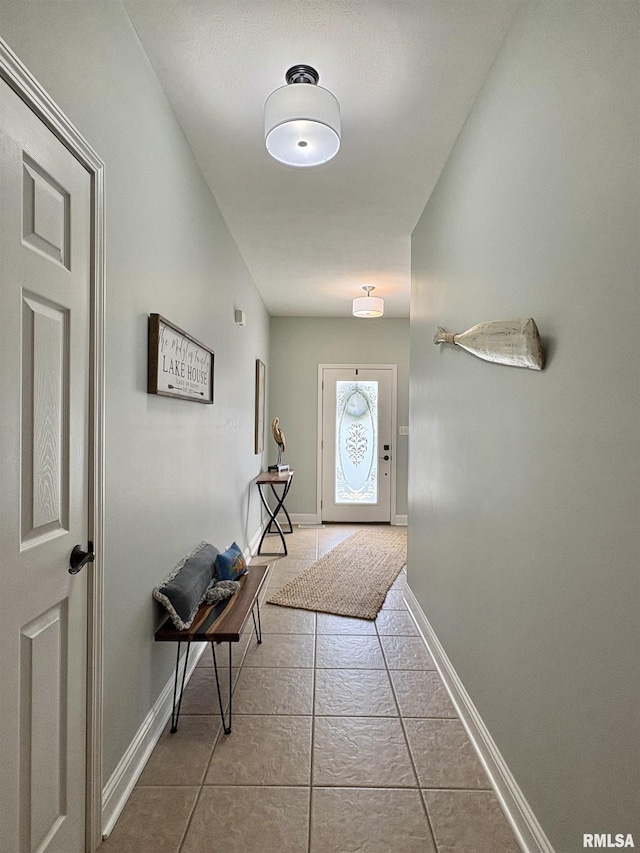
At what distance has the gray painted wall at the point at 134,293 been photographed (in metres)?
1.36

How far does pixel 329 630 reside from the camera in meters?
3.07

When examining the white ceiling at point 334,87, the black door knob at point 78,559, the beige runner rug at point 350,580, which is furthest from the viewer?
the beige runner rug at point 350,580

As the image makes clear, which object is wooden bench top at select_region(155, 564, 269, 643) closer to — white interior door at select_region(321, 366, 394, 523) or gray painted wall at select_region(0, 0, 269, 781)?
gray painted wall at select_region(0, 0, 269, 781)

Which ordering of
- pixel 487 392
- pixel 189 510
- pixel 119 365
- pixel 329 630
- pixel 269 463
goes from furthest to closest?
1. pixel 269 463
2. pixel 329 630
3. pixel 189 510
4. pixel 487 392
5. pixel 119 365

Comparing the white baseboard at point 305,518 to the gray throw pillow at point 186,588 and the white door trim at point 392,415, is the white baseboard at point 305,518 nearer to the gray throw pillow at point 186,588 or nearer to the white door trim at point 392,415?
the white door trim at point 392,415

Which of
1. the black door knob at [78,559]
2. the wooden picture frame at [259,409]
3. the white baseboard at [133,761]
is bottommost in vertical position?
the white baseboard at [133,761]

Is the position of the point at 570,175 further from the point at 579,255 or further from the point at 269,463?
the point at 269,463

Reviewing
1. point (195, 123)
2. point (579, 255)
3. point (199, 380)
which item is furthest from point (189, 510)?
point (579, 255)

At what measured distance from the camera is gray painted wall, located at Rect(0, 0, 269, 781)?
136 centimetres

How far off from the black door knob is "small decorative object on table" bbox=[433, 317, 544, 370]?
1378mm

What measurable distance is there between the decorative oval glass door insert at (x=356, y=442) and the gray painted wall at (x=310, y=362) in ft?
0.95

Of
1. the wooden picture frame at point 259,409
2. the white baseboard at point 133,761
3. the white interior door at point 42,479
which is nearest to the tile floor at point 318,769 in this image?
the white baseboard at point 133,761

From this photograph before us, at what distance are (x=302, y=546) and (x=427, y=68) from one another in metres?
4.20

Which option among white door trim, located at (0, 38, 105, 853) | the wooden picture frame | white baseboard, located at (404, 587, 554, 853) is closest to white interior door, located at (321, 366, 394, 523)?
the wooden picture frame
